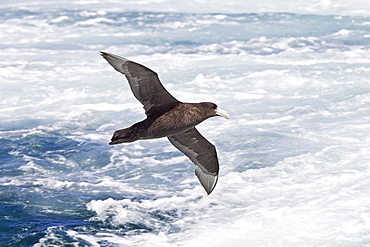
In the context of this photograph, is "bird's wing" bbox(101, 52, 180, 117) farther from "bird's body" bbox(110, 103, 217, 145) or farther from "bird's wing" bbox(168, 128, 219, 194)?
"bird's wing" bbox(168, 128, 219, 194)

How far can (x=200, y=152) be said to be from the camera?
953 centimetres

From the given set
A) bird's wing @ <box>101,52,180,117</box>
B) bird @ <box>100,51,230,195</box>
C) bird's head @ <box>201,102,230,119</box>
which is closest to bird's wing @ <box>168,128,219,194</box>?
bird @ <box>100,51,230,195</box>

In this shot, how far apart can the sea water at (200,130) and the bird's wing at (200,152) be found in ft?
2.61

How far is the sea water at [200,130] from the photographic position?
9875mm

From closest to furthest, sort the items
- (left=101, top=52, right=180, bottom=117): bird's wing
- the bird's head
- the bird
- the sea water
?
1. (left=101, top=52, right=180, bottom=117): bird's wing
2. the bird
3. the bird's head
4. the sea water

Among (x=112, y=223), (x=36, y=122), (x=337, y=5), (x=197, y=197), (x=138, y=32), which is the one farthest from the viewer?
(x=337, y=5)

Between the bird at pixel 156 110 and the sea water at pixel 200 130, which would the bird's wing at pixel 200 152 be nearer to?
the bird at pixel 156 110

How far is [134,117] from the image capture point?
51.3ft

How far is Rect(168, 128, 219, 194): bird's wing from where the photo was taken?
9367 millimetres

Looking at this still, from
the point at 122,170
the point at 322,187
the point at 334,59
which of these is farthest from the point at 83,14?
the point at 322,187

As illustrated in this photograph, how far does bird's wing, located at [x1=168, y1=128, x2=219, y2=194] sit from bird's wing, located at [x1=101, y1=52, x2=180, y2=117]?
821 mm

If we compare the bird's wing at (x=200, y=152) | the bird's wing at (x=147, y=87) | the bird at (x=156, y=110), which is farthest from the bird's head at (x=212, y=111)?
the bird's wing at (x=200, y=152)

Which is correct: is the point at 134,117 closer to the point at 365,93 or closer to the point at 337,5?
the point at 365,93

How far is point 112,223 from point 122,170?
2.50m
